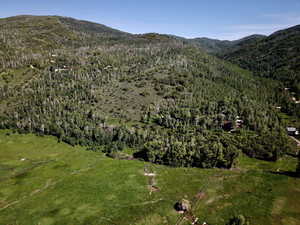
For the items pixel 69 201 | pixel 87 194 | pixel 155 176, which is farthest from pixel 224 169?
pixel 69 201

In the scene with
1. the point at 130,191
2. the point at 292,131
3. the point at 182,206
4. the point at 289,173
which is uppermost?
the point at 292,131

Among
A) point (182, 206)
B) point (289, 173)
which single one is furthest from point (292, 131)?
point (182, 206)

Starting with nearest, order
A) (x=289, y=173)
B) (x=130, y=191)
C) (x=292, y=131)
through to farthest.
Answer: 1. (x=130, y=191)
2. (x=289, y=173)
3. (x=292, y=131)

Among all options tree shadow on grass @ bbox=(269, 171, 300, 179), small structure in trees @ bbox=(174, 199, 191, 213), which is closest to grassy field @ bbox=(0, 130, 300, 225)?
tree shadow on grass @ bbox=(269, 171, 300, 179)

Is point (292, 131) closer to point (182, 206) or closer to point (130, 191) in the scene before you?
point (182, 206)

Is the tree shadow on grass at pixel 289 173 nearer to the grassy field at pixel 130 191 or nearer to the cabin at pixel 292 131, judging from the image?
the grassy field at pixel 130 191

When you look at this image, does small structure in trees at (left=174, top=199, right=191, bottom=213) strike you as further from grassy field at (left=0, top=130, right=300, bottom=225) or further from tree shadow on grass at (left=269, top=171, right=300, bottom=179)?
tree shadow on grass at (left=269, top=171, right=300, bottom=179)

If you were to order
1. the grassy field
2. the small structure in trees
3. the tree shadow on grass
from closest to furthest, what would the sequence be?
the grassy field, the small structure in trees, the tree shadow on grass

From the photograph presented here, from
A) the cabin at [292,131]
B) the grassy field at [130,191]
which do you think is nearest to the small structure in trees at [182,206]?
the grassy field at [130,191]
